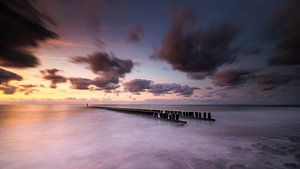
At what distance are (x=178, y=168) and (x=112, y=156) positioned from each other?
3.68 m

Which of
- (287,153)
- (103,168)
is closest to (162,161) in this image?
(103,168)

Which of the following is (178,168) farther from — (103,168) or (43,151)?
(43,151)

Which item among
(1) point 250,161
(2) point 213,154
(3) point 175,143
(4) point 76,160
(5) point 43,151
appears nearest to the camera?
(1) point 250,161

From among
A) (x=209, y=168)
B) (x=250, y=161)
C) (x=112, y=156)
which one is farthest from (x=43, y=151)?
(x=250, y=161)

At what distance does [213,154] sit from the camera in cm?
977

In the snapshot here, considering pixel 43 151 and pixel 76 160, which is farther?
pixel 43 151

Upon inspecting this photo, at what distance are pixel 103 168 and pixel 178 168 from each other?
3173 mm

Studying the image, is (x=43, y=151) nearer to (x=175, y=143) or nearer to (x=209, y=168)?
(x=175, y=143)

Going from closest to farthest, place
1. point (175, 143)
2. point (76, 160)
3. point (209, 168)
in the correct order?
point (209, 168) < point (76, 160) < point (175, 143)

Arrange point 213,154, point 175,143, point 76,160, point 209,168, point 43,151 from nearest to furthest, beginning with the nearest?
1. point 209,168
2. point 76,160
3. point 213,154
4. point 43,151
5. point 175,143

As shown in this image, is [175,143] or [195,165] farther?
[175,143]

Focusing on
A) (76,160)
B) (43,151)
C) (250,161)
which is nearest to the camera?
(250,161)

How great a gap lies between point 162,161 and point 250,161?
397 centimetres

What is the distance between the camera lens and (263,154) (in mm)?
9648
